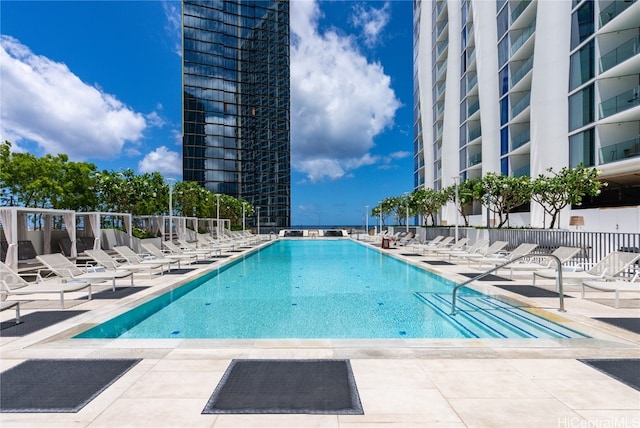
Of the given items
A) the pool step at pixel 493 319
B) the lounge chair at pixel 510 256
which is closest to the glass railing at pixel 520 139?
the lounge chair at pixel 510 256

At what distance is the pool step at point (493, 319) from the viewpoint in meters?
5.42

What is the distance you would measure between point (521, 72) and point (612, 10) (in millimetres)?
7908

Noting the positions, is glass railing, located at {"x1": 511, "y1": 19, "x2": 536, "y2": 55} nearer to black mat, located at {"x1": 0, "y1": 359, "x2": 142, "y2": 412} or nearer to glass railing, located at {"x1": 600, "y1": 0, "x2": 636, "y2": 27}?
glass railing, located at {"x1": 600, "y1": 0, "x2": 636, "y2": 27}

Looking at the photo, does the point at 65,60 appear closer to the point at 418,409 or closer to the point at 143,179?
the point at 143,179

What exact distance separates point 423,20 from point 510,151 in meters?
31.4

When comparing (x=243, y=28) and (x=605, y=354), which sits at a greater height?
(x=243, y=28)

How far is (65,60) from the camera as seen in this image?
4784cm

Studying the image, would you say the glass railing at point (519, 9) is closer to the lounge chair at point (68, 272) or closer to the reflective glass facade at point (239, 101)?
the lounge chair at point (68, 272)

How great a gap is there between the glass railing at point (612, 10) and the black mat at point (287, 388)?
25.3m

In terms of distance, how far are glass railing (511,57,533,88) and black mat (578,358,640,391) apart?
28317 mm

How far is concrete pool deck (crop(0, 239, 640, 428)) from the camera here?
2.88 meters

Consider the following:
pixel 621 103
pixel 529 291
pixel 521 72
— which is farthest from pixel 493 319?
pixel 521 72

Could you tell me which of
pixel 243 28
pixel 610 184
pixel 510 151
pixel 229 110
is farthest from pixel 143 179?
pixel 243 28

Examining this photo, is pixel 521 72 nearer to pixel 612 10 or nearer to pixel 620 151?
pixel 612 10
